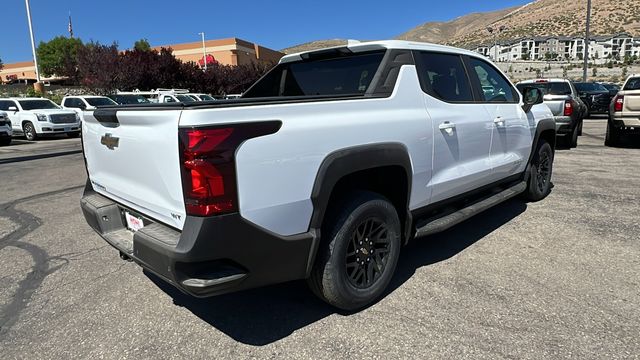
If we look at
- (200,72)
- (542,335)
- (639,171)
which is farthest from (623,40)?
(542,335)

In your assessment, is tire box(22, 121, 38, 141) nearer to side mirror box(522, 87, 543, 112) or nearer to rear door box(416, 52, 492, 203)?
rear door box(416, 52, 492, 203)

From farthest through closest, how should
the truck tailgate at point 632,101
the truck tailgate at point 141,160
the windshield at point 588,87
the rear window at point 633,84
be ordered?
the windshield at point 588,87
the rear window at point 633,84
the truck tailgate at point 632,101
the truck tailgate at point 141,160

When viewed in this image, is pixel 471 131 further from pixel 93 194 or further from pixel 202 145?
pixel 93 194

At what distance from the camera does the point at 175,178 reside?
2.35m

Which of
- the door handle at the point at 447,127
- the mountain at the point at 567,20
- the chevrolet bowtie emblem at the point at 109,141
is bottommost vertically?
the door handle at the point at 447,127

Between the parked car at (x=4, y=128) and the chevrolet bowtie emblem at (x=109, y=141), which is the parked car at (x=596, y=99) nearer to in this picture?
the chevrolet bowtie emblem at (x=109, y=141)

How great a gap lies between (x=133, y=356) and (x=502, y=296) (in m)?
2.55

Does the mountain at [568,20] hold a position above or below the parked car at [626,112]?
above

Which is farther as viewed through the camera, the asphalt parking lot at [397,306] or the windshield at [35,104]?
the windshield at [35,104]

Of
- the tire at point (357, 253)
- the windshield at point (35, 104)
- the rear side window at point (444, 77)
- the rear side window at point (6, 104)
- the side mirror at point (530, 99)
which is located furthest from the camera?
the rear side window at point (6, 104)

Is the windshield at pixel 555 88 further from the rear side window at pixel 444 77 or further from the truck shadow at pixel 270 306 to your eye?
the truck shadow at pixel 270 306

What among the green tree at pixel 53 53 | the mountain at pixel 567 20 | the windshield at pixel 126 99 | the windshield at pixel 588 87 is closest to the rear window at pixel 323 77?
the windshield at pixel 126 99

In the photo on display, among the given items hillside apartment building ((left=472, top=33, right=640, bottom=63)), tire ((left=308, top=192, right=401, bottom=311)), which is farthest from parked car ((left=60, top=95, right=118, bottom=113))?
hillside apartment building ((left=472, top=33, right=640, bottom=63))

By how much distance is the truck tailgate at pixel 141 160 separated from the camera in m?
2.35
